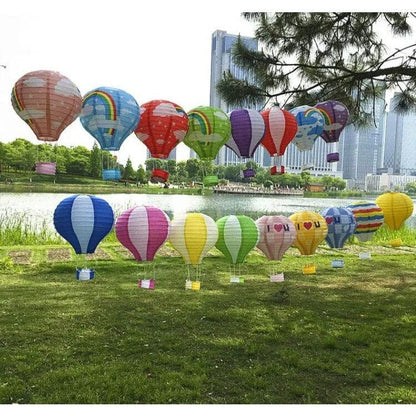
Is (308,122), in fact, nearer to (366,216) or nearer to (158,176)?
(366,216)

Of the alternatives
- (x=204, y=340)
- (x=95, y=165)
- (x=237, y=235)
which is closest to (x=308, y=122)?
(x=237, y=235)

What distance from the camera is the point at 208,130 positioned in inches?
183

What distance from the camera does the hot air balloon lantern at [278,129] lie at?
5004mm

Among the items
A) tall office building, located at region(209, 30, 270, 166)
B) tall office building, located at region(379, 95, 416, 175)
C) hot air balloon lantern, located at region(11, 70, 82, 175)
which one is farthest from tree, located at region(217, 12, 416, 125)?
tall office building, located at region(379, 95, 416, 175)

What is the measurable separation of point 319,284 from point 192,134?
10.7 ft

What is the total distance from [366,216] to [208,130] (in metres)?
2.32

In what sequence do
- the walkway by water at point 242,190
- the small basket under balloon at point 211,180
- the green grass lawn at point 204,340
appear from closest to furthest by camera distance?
the green grass lawn at point 204,340, the small basket under balloon at point 211,180, the walkway by water at point 242,190

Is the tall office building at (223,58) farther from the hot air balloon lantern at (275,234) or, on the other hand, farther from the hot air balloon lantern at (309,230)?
the hot air balloon lantern at (275,234)

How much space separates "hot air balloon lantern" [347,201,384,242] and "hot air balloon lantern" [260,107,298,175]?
124 centimetres

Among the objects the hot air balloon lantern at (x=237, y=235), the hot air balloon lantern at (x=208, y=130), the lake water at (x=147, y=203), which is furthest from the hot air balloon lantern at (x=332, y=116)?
the lake water at (x=147, y=203)

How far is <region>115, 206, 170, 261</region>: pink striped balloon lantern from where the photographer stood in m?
4.03

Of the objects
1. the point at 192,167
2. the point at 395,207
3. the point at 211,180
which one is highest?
the point at 192,167

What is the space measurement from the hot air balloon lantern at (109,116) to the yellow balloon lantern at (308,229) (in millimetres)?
2073

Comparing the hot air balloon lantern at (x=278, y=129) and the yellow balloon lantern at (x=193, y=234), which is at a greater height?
the hot air balloon lantern at (x=278, y=129)
